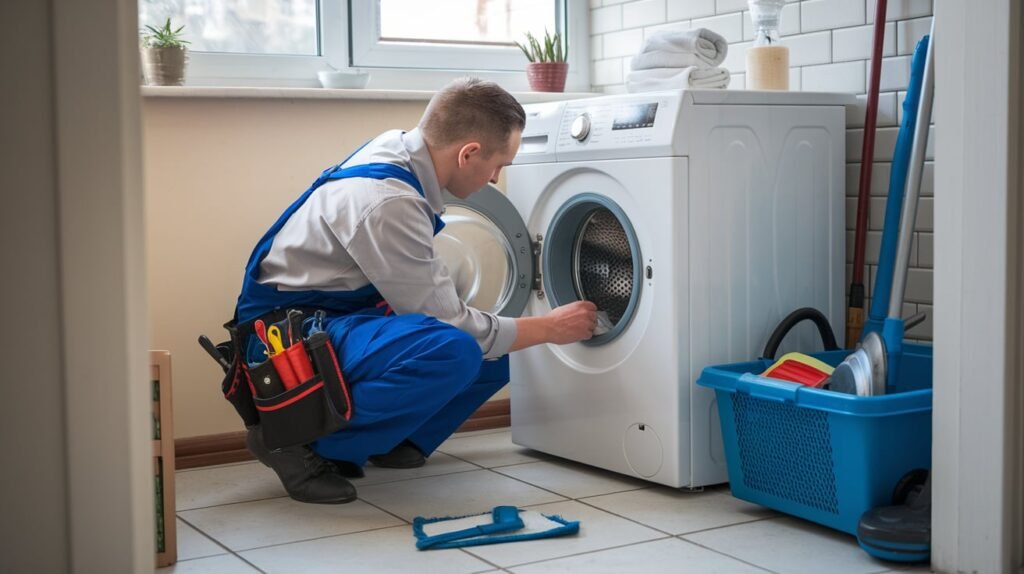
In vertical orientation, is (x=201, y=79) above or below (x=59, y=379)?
above

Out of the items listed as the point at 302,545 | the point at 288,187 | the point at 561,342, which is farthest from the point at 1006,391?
the point at 288,187

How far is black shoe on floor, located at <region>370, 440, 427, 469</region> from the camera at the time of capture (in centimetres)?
306

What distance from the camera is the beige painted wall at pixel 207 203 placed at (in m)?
3.11

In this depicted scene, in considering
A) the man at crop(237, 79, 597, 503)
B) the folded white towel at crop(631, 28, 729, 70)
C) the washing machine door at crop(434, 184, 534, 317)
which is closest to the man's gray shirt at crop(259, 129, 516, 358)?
the man at crop(237, 79, 597, 503)

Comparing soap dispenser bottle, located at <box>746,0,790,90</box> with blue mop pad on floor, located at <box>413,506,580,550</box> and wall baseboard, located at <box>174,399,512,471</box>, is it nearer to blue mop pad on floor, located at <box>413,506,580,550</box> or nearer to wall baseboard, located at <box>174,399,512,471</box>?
blue mop pad on floor, located at <box>413,506,580,550</box>

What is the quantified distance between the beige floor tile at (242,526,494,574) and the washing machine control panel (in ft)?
3.30

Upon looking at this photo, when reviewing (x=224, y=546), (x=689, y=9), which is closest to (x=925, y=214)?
(x=689, y=9)

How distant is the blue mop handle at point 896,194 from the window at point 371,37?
1.57 metres

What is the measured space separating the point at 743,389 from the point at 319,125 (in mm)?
1484

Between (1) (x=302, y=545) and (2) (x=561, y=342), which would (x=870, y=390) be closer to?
(2) (x=561, y=342)

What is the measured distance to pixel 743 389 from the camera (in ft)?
8.25

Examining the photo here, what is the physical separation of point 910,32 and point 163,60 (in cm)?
192

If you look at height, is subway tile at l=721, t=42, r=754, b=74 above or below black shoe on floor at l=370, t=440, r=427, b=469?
above

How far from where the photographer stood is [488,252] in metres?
3.09
